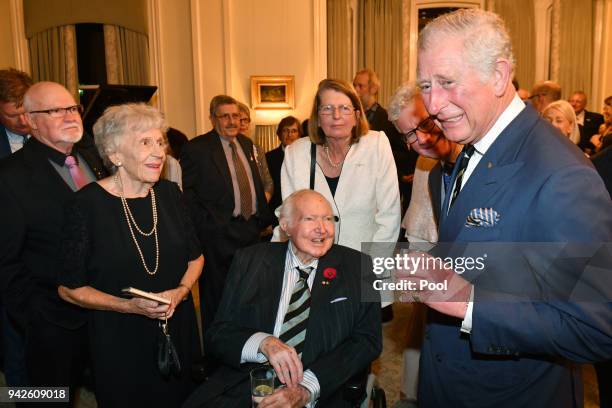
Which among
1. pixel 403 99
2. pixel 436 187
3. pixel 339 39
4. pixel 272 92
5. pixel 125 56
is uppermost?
pixel 339 39

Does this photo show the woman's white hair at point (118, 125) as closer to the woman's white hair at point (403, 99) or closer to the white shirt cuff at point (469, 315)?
the woman's white hair at point (403, 99)

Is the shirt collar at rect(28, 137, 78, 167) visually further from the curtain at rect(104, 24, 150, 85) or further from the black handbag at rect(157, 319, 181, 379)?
the curtain at rect(104, 24, 150, 85)

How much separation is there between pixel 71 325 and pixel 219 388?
0.87 meters

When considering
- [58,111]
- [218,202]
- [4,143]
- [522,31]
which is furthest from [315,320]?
[522,31]

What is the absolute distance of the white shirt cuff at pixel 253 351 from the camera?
214 cm

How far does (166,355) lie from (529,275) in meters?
1.71

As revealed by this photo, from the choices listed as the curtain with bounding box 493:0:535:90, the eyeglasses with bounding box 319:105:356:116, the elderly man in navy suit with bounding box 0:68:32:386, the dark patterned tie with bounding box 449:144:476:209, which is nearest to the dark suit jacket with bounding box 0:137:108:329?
the elderly man in navy suit with bounding box 0:68:32:386

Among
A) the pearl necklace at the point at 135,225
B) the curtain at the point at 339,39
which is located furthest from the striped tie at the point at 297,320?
the curtain at the point at 339,39

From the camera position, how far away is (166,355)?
88.9 inches

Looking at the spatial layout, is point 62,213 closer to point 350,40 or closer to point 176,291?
point 176,291

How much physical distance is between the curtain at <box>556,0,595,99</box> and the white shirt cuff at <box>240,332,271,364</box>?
834 cm

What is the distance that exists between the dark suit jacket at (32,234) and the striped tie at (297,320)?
1.09 metres

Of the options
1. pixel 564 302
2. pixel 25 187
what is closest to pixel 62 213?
pixel 25 187

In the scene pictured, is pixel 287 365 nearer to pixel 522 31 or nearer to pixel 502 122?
pixel 502 122
